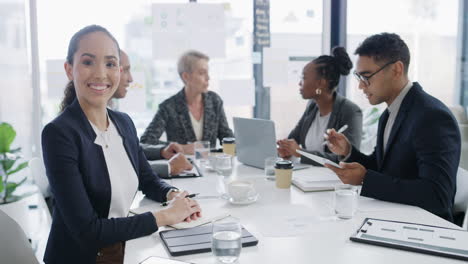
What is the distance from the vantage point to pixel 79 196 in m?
1.31

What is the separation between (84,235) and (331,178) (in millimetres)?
1135

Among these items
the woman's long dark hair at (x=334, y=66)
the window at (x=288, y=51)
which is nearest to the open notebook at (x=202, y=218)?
the woman's long dark hair at (x=334, y=66)

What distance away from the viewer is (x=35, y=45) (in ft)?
11.6

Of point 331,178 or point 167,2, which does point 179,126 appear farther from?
point 331,178

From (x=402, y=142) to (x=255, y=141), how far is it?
2.52 feet

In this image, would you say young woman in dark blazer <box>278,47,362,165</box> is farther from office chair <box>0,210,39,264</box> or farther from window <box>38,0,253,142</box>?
office chair <box>0,210,39,264</box>

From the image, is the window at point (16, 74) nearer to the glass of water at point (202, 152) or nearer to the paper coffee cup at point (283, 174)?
the glass of water at point (202, 152)

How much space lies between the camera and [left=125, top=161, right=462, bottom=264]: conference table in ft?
3.71

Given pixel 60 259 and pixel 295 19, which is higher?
pixel 295 19

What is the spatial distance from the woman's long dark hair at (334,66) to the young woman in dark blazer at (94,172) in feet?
5.65

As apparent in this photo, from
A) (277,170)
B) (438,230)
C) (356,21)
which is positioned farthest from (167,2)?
(438,230)

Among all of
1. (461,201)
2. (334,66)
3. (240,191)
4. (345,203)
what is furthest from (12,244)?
(334,66)

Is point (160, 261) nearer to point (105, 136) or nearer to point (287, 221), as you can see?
point (287, 221)

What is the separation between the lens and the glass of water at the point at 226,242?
3.51 ft
